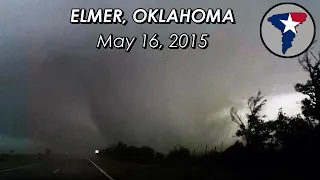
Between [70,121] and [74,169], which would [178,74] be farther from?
[74,169]

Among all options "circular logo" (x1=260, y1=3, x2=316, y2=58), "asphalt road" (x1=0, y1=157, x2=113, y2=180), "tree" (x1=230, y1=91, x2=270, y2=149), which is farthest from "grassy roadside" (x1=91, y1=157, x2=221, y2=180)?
"circular logo" (x1=260, y1=3, x2=316, y2=58)

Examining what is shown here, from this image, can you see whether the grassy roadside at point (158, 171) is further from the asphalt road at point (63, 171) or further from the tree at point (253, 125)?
the tree at point (253, 125)

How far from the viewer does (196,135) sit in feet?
8.47

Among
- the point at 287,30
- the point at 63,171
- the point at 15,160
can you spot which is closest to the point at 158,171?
the point at 63,171

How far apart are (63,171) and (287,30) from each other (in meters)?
2.04

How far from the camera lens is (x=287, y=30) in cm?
259

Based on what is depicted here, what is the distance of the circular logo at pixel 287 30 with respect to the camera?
2.59 metres

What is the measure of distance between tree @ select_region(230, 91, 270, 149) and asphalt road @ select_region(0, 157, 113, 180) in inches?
44.6

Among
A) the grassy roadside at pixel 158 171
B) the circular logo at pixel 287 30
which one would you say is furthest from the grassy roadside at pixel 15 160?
the circular logo at pixel 287 30

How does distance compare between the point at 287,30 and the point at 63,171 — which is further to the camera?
the point at 63,171

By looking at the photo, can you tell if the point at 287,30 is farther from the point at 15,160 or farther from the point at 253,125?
the point at 15,160

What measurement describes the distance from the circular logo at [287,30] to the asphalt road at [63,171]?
1.65m

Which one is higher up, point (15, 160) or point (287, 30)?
point (287, 30)

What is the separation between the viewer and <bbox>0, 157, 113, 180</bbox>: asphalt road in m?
2.84
